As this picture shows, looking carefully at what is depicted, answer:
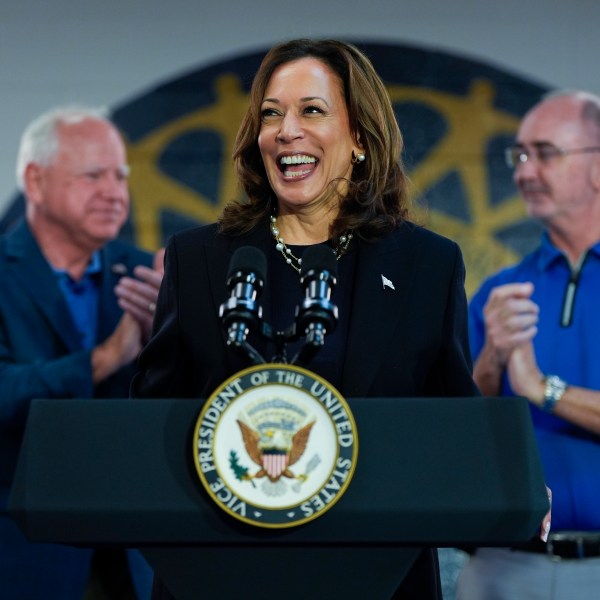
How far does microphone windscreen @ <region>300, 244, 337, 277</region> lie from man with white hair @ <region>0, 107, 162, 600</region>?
161cm

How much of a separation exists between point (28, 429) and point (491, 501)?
577 millimetres

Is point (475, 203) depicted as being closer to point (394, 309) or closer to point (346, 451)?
point (394, 309)

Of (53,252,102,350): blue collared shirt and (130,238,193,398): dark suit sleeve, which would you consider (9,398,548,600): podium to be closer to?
(130,238,193,398): dark suit sleeve

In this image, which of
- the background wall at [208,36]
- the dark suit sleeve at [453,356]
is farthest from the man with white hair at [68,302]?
the dark suit sleeve at [453,356]

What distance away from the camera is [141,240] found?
3918mm

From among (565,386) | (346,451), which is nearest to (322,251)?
(346,451)

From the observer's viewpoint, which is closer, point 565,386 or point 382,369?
point 382,369

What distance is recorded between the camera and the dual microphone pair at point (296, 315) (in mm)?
1522

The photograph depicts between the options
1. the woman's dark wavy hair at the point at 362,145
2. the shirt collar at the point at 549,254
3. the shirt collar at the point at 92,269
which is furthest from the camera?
the shirt collar at the point at 92,269

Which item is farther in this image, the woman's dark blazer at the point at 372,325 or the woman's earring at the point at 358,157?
the woman's earring at the point at 358,157

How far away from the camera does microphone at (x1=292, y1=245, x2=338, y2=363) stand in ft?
4.99

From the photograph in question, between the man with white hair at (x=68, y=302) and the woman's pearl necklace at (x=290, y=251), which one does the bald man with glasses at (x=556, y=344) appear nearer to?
the man with white hair at (x=68, y=302)

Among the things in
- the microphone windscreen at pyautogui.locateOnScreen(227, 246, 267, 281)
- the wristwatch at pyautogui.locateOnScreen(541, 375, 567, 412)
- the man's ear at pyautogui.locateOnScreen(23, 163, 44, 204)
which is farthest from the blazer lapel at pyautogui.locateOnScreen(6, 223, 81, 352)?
the microphone windscreen at pyautogui.locateOnScreen(227, 246, 267, 281)

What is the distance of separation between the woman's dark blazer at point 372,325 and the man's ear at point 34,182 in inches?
68.3
